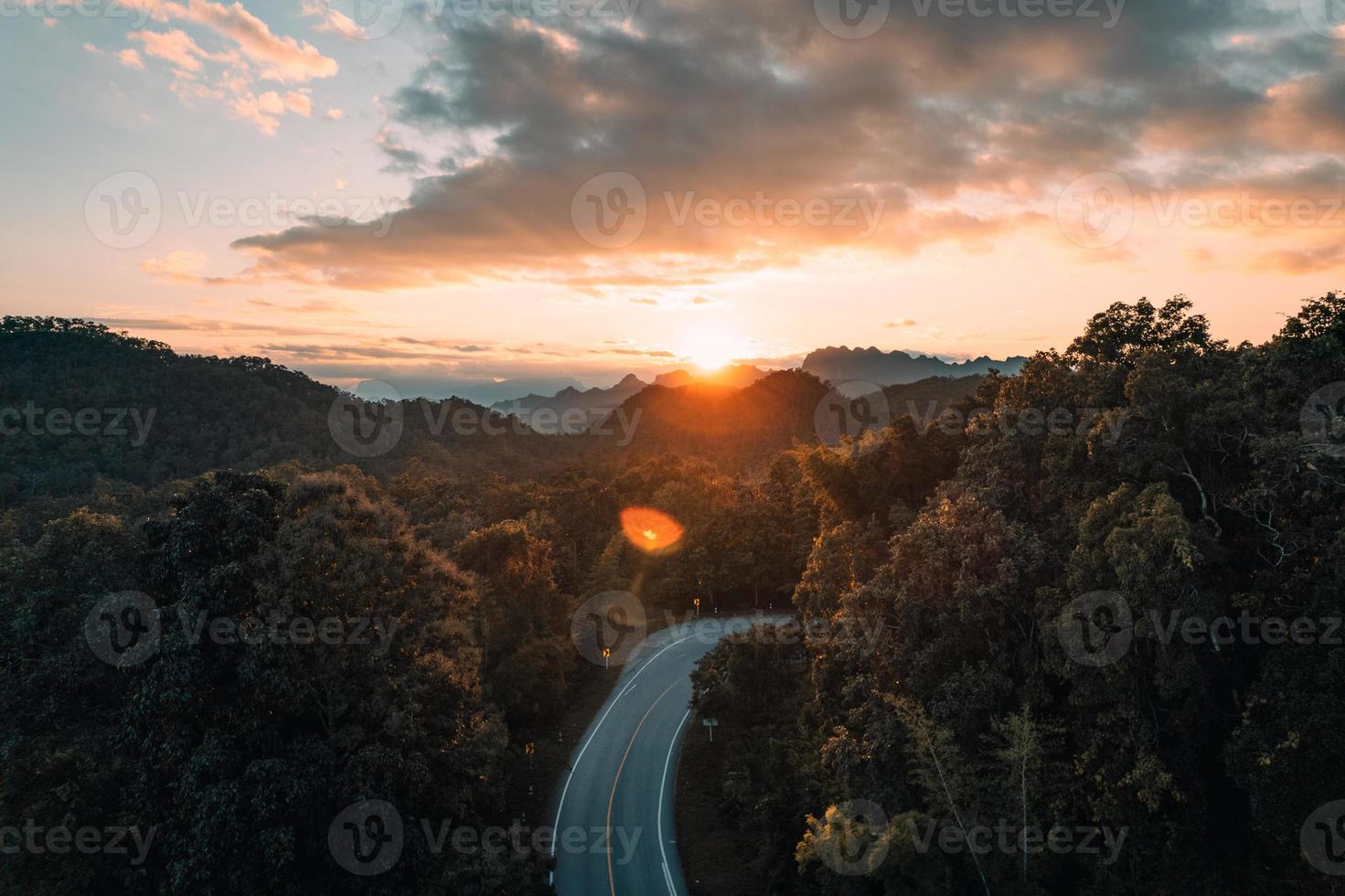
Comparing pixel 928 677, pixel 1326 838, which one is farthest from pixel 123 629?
pixel 1326 838

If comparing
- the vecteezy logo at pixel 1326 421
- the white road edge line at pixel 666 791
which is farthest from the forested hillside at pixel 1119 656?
the white road edge line at pixel 666 791

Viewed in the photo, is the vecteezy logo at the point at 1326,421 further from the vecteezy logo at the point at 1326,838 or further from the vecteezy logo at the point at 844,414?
the vecteezy logo at the point at 844,414

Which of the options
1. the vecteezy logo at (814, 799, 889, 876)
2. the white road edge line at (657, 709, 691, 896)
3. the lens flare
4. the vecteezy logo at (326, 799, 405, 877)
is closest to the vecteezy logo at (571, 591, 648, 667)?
the lens flare

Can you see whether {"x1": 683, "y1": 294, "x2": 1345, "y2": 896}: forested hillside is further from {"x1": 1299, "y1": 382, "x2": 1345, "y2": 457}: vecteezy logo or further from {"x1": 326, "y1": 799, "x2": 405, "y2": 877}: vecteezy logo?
{"x1": 326, "y1": 799, "x2": 405, "y2": 877}: vecteezy logo

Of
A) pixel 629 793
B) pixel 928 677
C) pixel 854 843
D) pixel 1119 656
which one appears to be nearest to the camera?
pixel 1119 656

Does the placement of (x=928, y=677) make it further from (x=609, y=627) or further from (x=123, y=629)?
(x=609, y=627)
